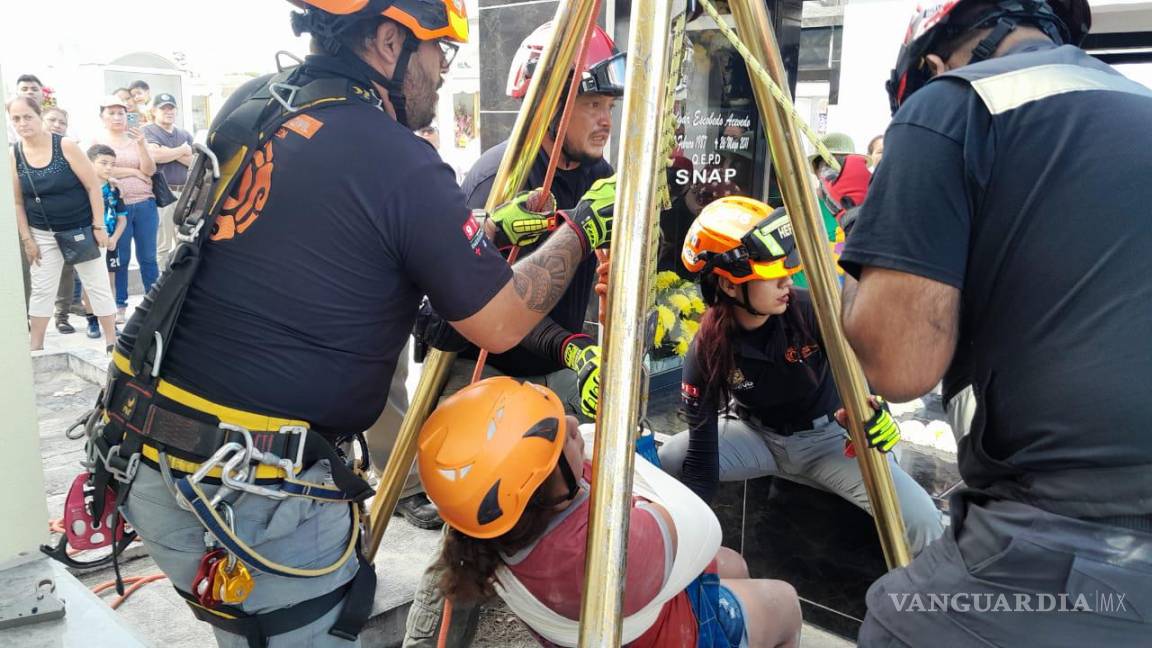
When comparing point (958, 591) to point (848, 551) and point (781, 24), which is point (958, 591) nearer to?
point (848, 551)

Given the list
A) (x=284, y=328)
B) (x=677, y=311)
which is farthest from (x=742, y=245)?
(x=677, y=311)

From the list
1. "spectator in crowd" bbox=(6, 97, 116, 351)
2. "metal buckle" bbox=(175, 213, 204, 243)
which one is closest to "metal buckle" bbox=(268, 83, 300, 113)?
"metal buckle" bbox=(175, 213, 204, 243)

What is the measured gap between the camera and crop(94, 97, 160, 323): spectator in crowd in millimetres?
8047

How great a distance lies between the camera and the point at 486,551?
213 cm

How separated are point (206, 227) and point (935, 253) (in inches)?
54.0

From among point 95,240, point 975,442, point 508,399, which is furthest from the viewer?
point 95,240

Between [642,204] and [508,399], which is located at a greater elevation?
[642,204]

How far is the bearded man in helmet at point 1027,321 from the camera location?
1259mm

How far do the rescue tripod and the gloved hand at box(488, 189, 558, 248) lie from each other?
8 cm

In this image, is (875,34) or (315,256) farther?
(875,34)

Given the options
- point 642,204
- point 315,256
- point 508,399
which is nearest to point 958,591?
point 642,204

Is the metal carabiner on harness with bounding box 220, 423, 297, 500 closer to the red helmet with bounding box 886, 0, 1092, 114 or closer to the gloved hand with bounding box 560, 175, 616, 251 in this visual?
the gloved hand with bounding box 560, 175, 616, 251

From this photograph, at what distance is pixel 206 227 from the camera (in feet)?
5.59

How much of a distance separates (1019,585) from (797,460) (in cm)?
195
